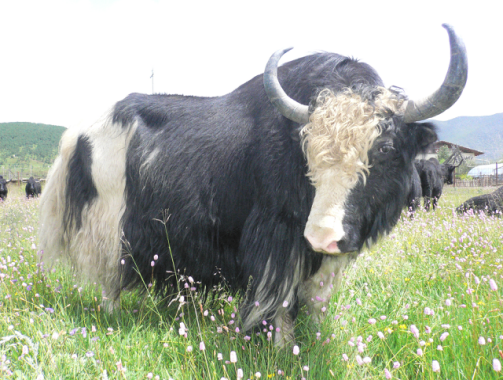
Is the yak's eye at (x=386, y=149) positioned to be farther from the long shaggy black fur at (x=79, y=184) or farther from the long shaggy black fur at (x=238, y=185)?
the long shaggy black fur at (x=79, y=184)

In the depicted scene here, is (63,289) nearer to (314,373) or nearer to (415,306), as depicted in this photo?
(314,373)

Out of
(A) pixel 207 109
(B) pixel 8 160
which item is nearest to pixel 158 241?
(A) pixel 207 109

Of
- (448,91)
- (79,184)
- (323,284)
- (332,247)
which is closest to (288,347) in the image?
(323,284)

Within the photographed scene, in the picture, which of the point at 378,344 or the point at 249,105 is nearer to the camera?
the point at 378,344

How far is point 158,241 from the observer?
292cm

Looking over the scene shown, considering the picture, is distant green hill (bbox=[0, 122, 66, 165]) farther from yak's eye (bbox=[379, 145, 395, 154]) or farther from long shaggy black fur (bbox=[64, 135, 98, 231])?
yak's eye (bbox=[379, 145, 395, 154])

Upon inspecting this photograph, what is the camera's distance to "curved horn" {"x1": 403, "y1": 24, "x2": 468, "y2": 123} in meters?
1.96

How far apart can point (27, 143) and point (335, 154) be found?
133 meters

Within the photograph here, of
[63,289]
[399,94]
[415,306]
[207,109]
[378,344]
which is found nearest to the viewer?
[378,344]

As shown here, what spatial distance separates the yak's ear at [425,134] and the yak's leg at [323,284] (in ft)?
2.90

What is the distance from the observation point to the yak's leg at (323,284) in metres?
2.51

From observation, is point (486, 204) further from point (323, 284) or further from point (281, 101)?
point (281, 101)

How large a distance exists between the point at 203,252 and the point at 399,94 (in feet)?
5.91

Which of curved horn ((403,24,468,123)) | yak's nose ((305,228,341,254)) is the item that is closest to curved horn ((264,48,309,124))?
curved horn ((403,24,468,123))
